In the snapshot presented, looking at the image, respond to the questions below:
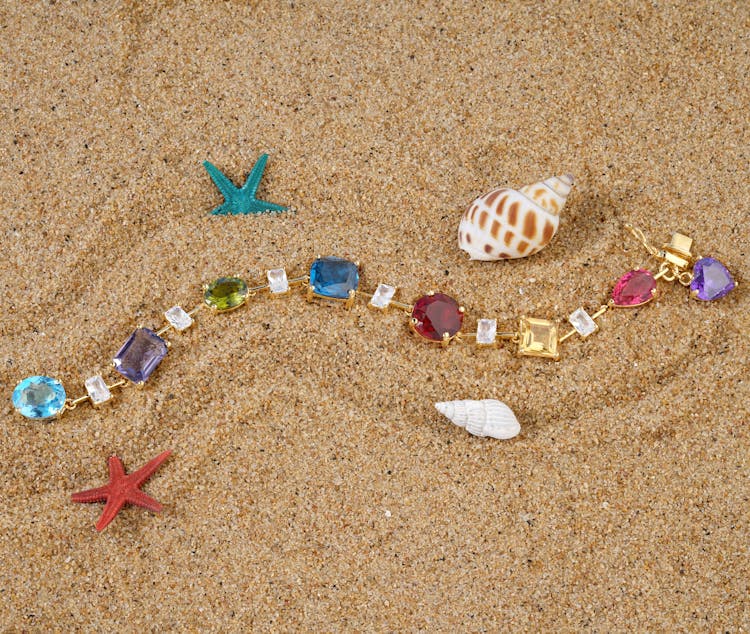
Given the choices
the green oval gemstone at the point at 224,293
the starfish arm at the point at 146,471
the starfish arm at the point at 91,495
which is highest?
the green oval gemstone at the point at 224,293

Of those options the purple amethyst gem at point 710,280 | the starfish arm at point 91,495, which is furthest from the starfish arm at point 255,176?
the purple amethyst gem at point 710,280

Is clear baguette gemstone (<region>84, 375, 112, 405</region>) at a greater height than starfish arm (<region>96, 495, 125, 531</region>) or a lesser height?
greater

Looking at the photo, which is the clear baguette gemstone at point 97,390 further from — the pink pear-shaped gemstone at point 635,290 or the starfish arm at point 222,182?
the pink pear-shaped gemstone at point 635,290

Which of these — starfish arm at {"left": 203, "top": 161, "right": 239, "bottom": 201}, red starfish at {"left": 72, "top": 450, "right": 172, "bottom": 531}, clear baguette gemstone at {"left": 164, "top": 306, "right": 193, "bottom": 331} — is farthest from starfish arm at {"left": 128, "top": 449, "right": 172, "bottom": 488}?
starfish arm at {"left": 203, "top": 161, "right": 239, "bottom": 201}

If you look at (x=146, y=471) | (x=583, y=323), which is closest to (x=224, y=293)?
(x=146, y=471)

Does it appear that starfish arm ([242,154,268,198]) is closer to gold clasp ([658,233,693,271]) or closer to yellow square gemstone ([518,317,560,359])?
yellow square gemstone ([518,317,560,359])
